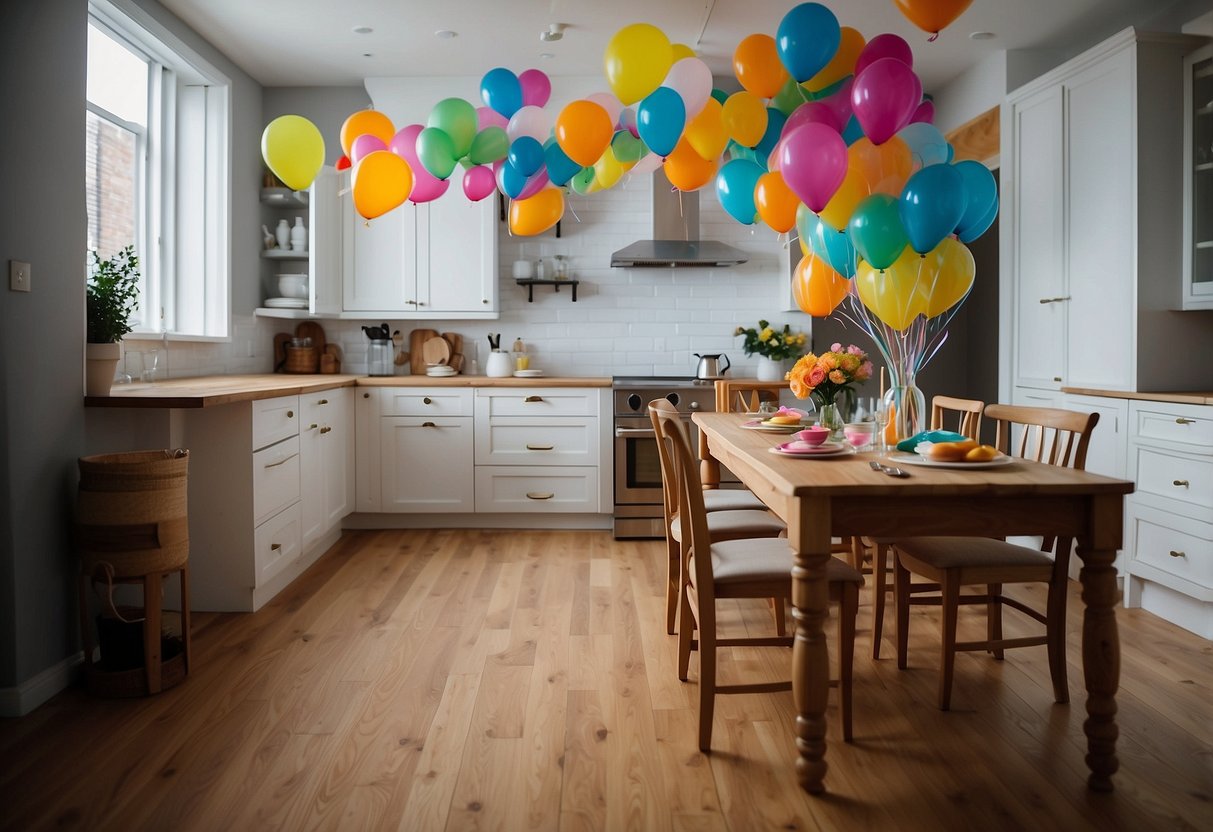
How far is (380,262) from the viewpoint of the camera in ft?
17.1

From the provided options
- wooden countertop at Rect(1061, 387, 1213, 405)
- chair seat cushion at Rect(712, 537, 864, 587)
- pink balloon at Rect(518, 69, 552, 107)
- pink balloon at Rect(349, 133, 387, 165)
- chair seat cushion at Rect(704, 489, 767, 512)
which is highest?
pink balloon at Rect(518, 69, 552, 107)

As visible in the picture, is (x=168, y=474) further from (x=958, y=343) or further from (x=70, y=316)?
(x=958, y=343)

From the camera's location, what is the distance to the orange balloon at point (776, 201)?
3.19m

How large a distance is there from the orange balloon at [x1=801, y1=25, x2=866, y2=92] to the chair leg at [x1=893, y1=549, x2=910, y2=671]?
1654 mm

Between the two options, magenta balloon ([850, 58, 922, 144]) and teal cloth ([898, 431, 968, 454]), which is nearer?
teal cloth ([898, 431, 968, 454])

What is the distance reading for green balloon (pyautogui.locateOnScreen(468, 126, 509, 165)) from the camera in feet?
11.5

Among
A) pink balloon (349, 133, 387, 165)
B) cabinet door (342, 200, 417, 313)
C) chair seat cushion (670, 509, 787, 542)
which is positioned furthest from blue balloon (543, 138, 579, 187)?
cabinet door (342, 200, 417, 313)

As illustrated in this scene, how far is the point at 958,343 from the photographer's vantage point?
6.67m

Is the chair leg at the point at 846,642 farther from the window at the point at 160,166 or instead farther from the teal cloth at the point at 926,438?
the window at the point at 160,166

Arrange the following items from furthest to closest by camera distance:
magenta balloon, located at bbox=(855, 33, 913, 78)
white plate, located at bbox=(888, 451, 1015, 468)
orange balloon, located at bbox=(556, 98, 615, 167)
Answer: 1. orange balloon, located at bbox=(556, 98, 615, 167)
2. magenta balloon, located at bbox=(855, 33, 913, 78)
3. white plate, located at bbox=(888, 451, 1015, 468)

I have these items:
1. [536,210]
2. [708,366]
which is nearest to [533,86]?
[536,210]

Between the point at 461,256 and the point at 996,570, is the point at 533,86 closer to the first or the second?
the point at 461,256

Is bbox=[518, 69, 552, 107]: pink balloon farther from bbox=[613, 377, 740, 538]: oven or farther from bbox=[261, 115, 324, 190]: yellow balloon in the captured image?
bbox=[613, 377, 740, 538]: oven

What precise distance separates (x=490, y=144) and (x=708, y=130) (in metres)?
0.86
